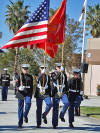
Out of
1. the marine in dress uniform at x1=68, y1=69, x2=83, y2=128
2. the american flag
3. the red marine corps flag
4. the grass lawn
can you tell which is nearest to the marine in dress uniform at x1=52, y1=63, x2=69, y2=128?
the marine in dress uniform at x1=68, y1=69, x2=83, y2=128

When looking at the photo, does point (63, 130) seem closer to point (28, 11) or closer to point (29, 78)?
point (29, 78)

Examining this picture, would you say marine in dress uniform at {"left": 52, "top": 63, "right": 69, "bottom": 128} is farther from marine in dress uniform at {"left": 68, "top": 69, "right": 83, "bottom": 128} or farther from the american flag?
the american flag

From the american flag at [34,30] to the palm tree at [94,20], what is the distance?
134 feet

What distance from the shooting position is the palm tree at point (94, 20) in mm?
52812

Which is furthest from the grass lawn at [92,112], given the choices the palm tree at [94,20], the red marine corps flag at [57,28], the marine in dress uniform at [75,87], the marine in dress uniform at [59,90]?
the palm tree at [94,20]

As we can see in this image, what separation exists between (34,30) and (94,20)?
140ft

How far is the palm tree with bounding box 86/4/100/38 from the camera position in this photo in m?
52.8

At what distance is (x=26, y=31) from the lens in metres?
11.6

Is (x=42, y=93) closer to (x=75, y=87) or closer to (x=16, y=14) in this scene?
(x=75, y=87)

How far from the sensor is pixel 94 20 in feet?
176

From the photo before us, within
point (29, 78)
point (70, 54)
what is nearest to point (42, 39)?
point (29, 78)

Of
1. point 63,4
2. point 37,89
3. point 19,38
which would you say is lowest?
point 37,89

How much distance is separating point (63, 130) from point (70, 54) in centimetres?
3808

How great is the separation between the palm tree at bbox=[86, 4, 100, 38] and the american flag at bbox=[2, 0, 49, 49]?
40.9m
